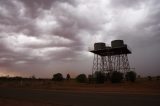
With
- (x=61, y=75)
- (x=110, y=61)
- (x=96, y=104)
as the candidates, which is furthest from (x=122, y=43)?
(x=96, y=104)

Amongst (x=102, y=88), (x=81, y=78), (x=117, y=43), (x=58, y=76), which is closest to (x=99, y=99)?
(x=102, y=88)

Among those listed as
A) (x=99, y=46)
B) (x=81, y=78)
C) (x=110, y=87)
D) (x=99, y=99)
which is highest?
(x=99, y=46)

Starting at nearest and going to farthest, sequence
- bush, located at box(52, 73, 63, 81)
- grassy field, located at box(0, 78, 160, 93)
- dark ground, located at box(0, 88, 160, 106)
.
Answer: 1. dark ground, located at box(0, 88, 160, 106)
2. grassy field, located at box(0, 78, 160, 93)
3. bush, located at box(52, 73, 63, 81)

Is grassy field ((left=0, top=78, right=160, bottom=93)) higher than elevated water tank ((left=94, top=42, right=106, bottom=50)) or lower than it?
lower

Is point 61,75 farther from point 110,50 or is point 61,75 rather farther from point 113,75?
point 113,75

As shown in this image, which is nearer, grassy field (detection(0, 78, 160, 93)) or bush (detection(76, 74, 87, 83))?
grassy field (detection(0, 78, 160, 93))

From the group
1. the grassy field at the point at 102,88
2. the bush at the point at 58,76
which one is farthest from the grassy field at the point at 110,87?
the bush at the point at 58,76

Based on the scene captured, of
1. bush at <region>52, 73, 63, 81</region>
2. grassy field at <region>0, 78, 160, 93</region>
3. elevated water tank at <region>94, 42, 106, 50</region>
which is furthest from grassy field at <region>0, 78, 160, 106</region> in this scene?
bush at <region>52, 73, 63, 81</region>

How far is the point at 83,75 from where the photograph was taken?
180 feet

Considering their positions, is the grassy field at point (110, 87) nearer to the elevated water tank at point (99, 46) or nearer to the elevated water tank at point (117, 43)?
the elevated water tank at point (117, 43)

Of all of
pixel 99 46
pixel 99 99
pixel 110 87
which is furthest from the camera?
pixel 99 46

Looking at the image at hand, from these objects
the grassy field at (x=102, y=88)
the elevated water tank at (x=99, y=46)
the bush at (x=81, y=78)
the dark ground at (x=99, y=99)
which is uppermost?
the elevated water tank at (x=99, y=46)

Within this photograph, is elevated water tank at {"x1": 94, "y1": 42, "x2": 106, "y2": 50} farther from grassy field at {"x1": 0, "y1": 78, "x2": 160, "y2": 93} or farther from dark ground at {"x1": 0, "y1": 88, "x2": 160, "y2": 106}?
dark ground at {"x1": 0, "y1": 88, "x2": 160, "y2": 106}

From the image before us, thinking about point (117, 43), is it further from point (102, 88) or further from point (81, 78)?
point (102, 88)
